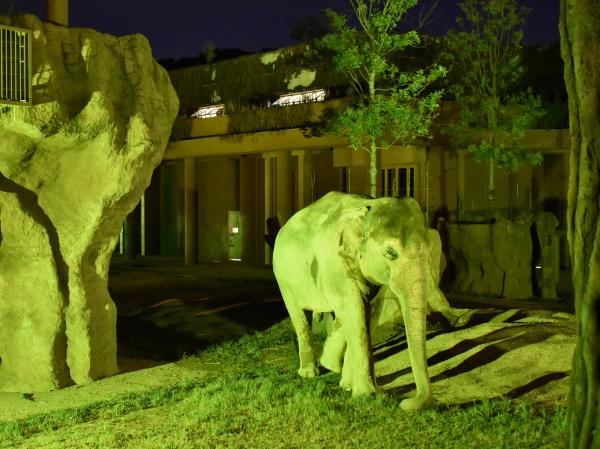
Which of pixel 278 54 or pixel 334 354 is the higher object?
pixel 278 54

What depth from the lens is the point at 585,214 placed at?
4199 mm

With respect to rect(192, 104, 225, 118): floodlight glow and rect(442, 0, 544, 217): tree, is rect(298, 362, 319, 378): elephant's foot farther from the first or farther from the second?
rect(192, 104, 225, 118): floodlight glow

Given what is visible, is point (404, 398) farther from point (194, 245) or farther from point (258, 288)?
point (194, 245)

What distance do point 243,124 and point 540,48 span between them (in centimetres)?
1127

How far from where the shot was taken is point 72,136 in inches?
323

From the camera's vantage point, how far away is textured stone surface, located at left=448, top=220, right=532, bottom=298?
17219mm

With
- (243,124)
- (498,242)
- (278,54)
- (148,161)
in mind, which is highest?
(278,54)

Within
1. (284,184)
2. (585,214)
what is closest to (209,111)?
(284,184)

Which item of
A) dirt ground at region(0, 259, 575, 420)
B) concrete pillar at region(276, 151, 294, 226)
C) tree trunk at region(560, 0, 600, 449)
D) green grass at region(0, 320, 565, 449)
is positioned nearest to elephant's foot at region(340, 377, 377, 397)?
green grass at region(0, 320, 565, 449)

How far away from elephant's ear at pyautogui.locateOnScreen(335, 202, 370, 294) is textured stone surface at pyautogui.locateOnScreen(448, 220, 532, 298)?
10423mm

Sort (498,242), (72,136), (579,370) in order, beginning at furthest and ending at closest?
(498,242), (72,136), (579,370)

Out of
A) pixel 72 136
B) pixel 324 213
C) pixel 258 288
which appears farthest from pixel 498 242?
pixel 72 136

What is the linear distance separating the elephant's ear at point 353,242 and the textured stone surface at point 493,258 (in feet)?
34.2

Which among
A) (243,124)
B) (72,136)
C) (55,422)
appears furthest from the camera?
(243,124)
